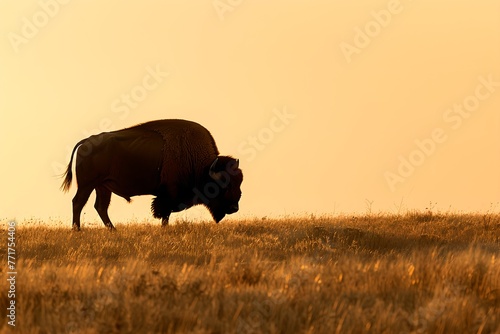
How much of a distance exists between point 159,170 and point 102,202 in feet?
4.93

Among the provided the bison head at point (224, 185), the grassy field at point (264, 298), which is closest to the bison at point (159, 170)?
the bison head at point (224, 185)

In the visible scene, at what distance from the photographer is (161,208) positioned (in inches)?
643

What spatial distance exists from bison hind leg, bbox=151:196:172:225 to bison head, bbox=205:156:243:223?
38.4 inches

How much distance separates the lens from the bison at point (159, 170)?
16281 millimetres

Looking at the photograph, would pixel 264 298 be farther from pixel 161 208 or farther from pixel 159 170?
pixel 159 170

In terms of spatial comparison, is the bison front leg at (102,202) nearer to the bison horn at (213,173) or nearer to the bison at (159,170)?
the bison at (159,170)

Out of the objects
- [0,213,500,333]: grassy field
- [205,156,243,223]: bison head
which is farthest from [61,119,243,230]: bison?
[0,213,500,333]: grassy field

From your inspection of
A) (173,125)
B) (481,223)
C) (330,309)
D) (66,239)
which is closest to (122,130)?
(173,125)

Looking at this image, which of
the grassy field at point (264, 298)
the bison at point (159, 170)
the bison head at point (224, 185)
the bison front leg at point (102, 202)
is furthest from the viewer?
the bison head at point (224, 185)

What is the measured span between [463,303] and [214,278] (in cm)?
223

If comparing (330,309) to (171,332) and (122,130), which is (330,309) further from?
(122,130)

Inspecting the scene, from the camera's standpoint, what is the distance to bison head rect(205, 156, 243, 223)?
16719mm

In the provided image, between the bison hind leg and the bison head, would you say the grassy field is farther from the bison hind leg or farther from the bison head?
the bison head

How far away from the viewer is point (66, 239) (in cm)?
1288
